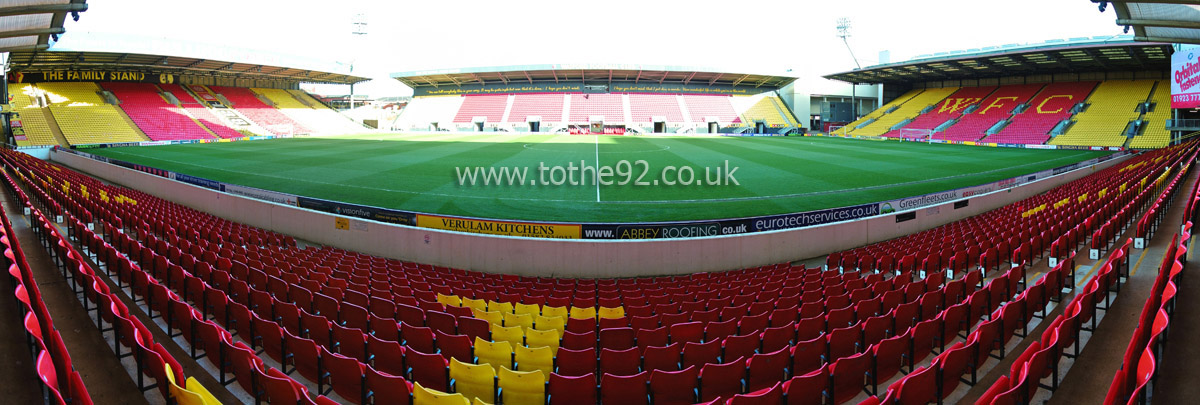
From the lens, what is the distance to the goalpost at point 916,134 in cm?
5694

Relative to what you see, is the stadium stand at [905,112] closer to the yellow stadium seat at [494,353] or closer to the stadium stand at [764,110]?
the stadium stand at [764,110]

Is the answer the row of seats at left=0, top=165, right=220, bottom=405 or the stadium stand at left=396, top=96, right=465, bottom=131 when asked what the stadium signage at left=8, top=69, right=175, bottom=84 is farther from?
the row of seats at left=0, top=165, right=220, bottom=405

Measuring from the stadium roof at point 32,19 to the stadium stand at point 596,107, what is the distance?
61845 mm

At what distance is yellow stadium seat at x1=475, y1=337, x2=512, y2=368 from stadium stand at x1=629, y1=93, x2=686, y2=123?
74184 millimetres

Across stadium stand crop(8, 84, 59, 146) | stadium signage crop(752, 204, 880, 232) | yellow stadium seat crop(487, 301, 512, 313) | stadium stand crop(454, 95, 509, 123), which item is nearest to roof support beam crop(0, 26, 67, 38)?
yellow stadium seat crop(487, 301, 512, 313)

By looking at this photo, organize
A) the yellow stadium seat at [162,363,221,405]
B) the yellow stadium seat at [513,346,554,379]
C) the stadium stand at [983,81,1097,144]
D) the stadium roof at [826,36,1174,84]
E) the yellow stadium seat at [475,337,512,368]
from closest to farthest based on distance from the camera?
the yellow stadium seat at [162,363,221,405] → the yellow stadium seat at [513,346,554,379] → the yellow stadium seat at [475,337,512,368] → the stadium roof at [826,36,1174,84] → the stadium stand at [983,81,1097,144]

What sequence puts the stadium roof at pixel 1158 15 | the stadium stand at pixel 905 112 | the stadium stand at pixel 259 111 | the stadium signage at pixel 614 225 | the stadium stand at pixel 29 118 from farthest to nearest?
the stadium stand at pixel 905 112 < the stadium stand at pixel 259 111 < the stadium stand at pixel 29 118 < the stadium roof at pixel 1158 15 < the stadium signage at pixel 614 225

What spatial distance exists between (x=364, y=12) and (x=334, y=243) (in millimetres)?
84656

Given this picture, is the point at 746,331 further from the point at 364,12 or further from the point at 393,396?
the point at 364,12

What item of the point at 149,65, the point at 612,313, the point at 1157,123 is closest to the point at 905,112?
the point at 1157,123

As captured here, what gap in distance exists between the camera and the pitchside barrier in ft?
40.4

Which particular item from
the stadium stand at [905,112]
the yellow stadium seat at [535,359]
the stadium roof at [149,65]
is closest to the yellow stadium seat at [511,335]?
the yellow stadium seat at [535,359]

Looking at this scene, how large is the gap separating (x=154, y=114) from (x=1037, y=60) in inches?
3277

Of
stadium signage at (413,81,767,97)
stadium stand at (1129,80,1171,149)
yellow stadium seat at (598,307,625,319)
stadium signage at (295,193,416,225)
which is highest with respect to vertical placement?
stadium signage at (413,81,767,97)
